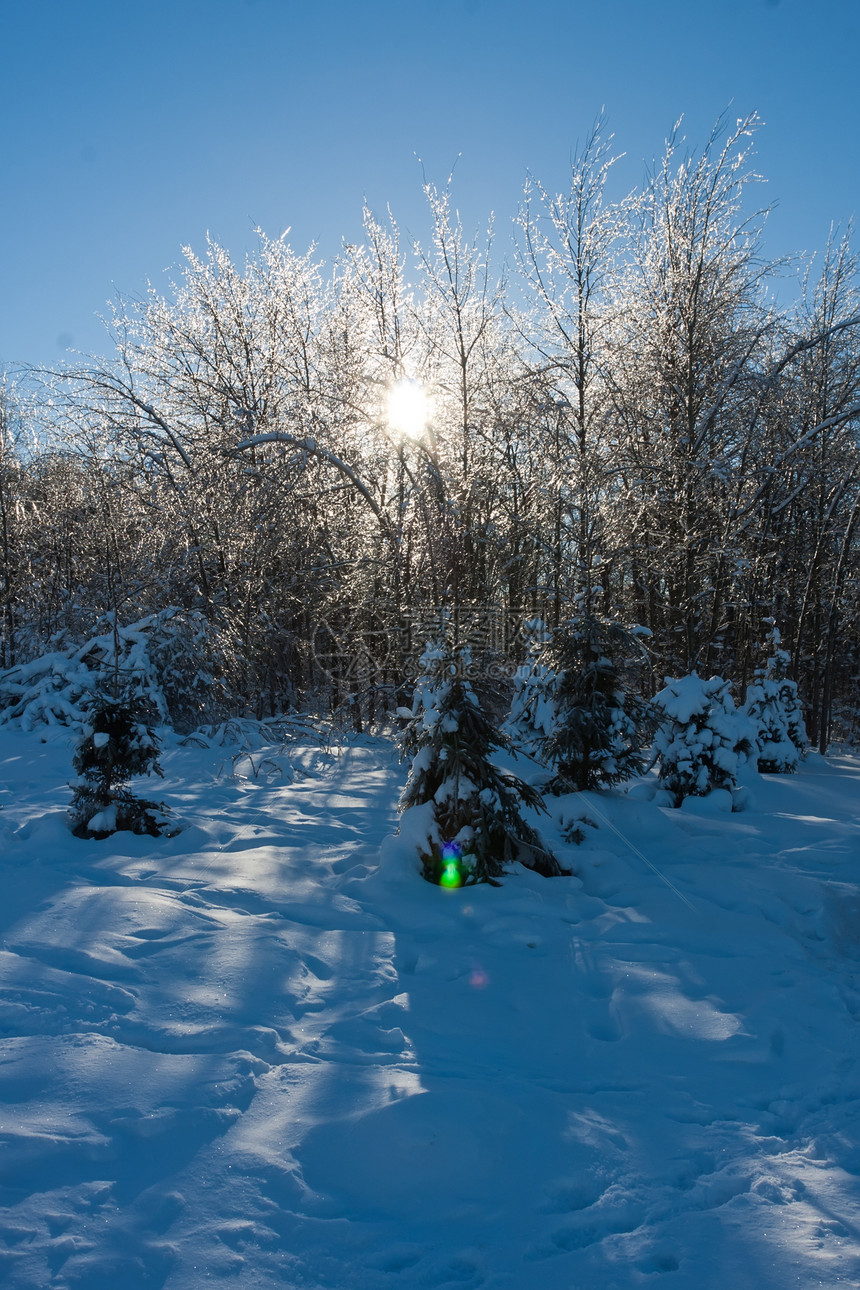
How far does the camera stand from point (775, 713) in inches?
384

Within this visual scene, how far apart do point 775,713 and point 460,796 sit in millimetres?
6816

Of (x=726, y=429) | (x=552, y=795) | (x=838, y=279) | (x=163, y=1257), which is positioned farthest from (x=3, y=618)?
(x=838, y=279)

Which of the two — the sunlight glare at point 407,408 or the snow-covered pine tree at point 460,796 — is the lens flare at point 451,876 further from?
the sunlight glare at point 407,408

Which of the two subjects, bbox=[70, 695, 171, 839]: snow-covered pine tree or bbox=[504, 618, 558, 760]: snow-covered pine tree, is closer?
bbox=[70, 695, 171, 839]: snow-covered pine tree

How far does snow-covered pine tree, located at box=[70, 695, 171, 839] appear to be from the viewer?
16.6 feet

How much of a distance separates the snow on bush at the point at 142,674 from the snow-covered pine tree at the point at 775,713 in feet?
25.2

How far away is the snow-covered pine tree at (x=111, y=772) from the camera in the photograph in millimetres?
5051

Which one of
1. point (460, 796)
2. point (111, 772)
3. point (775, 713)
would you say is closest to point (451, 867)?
point (460, 796)

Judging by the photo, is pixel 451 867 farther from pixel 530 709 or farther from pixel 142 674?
pixel 142 674

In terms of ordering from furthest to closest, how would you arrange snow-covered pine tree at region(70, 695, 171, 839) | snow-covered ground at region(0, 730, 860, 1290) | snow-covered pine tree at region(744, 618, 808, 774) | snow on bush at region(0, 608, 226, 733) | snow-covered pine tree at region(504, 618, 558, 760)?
snow-covered pine tree at region(744, 618, 808, 774) < snow on bush at region(0, 608, 226, 733) < snow-covered pine tree at region(504, 618, 558, 760) < snow-covered pine tree at region(70, 695, 171, 839) < snow-covered ground at region(0, 730, 860, 1290)

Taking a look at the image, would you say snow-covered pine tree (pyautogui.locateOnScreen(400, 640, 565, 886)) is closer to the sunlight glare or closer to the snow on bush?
the sunlight glare

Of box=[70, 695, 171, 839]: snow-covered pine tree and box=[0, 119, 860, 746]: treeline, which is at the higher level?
box=[0, 119, 860, 746]: treeline

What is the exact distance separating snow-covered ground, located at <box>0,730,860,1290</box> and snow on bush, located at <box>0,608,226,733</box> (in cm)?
462

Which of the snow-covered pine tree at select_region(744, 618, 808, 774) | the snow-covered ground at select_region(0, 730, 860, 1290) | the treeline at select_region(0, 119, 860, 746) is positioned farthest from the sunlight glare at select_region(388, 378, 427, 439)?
the snow-covered pine tree at select_region(744, 618, 808, 774)
